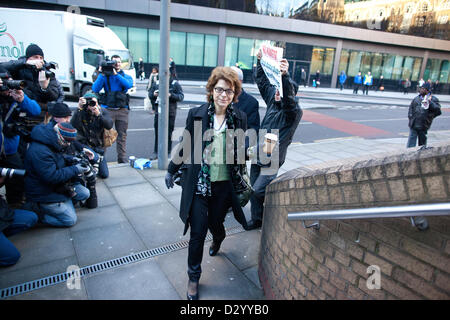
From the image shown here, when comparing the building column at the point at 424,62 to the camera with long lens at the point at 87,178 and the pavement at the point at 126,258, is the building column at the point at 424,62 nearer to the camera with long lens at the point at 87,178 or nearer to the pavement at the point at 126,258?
the pavement at the point at 126,258

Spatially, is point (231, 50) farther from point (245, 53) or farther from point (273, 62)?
point (273, 62)

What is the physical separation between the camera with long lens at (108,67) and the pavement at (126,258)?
256cm

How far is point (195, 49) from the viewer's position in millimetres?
26922

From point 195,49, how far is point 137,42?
4808 mm

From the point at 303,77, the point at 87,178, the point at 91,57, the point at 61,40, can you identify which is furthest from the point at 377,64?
the point at 87,178

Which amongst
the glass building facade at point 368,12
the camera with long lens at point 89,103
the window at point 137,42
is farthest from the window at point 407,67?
the camera with long lens at point 89,103

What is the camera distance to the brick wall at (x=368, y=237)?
1363mm

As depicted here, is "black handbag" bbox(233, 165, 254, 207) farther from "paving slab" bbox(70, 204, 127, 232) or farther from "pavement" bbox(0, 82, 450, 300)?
"paving slab" bbox(70, 204, 127, 232)

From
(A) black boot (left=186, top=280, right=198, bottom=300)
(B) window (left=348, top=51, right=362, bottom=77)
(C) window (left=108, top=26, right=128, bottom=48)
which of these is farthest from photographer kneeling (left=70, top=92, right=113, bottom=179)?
(B) window (left=348, top=51, right=362, bottom=77)

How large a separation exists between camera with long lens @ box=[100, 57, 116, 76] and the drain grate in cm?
394

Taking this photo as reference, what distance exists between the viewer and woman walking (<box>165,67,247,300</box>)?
9.08 ft

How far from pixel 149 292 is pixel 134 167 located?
3.65 meters
